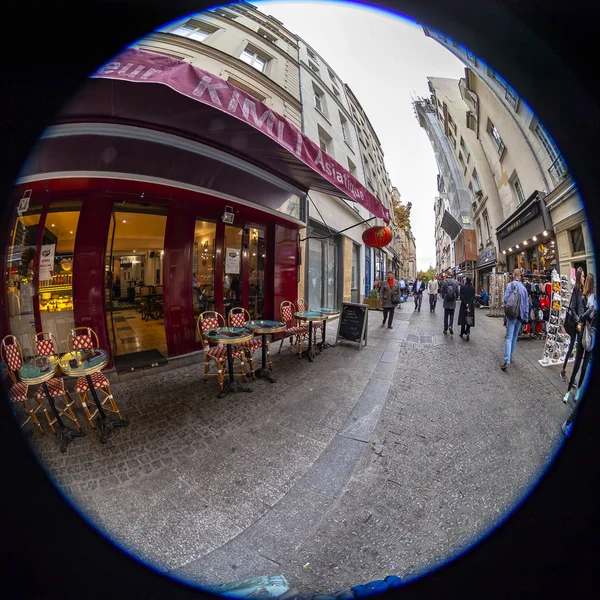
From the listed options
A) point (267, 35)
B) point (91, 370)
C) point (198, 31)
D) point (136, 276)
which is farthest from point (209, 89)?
point (267, 35)

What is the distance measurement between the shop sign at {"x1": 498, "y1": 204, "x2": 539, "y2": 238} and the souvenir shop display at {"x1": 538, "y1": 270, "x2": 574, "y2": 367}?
1.17 meters

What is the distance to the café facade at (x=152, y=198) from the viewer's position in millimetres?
2627

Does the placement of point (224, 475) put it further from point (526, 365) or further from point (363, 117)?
point (363, 117)

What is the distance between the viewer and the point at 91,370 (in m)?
2.61

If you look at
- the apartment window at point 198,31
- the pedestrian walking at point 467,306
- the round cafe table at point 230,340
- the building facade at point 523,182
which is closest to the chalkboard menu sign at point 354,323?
the pedestrian walking at point 467,306

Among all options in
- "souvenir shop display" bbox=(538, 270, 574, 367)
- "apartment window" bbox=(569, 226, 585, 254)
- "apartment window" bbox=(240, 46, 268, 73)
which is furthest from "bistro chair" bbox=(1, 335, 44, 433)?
"apartment window" bbox=(240, 46, 268, 73)

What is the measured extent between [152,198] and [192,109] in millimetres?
2526

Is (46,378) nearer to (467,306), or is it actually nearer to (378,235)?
(378,235)

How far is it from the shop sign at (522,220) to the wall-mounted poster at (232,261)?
596 centimetres

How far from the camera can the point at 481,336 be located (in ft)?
21.1

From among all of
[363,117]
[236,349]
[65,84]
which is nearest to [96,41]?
[65,84]

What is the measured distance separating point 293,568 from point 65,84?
2.96 meters

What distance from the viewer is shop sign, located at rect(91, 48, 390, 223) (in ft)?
6.11

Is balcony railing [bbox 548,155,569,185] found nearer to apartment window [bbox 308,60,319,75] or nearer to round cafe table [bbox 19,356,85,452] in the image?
round cafe table [bbox 19,356,85,452]
